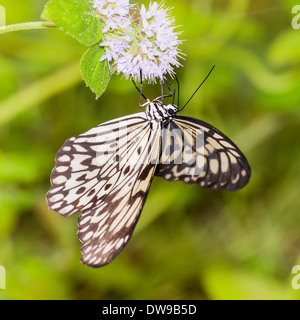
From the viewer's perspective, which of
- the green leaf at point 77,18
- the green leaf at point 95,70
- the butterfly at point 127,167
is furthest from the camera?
the butterfly at point 127,167

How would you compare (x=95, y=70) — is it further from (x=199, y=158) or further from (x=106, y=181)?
(x=199, y=158)

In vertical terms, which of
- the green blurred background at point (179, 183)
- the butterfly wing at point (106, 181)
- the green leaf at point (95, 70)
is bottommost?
the butterfly wing at point (106, 181)

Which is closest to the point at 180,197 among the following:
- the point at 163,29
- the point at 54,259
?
the point at 54,259

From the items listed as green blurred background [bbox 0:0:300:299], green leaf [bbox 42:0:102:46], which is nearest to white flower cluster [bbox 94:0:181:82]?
green leaf [bbox 42:0:102:46]

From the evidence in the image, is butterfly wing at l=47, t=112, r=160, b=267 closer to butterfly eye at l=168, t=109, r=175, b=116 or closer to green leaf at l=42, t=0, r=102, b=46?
butterfly eye at l=168, t=109, r=175, b=116

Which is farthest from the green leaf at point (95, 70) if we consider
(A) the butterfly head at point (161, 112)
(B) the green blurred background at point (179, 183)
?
(B) the green blurred background at point (179, 183)

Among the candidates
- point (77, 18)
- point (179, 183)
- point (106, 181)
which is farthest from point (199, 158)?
point (179, 183)

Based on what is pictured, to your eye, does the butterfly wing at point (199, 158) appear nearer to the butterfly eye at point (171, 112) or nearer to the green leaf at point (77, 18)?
the butterfly eye at point (171, 112)
